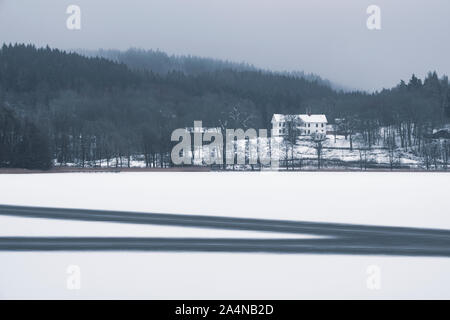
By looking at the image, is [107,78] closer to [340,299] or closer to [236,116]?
[236,116]

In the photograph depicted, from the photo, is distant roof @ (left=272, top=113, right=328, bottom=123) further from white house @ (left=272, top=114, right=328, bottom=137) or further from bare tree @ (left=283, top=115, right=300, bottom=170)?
bare tree @ (left=283, top=115, right=300, bottom=170)

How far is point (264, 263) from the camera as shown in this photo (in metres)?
10.2

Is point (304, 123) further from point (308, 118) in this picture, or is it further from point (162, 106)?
point (162, 106)

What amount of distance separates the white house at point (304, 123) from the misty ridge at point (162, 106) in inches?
116

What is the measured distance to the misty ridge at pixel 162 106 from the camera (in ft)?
298

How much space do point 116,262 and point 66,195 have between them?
17712 mm

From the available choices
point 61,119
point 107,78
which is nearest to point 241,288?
point 61,119

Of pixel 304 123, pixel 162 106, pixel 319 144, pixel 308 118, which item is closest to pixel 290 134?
pixel 304 123

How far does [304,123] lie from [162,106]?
3433cm

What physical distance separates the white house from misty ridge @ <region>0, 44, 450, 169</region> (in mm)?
2954

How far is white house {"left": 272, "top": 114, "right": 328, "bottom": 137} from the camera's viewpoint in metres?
110

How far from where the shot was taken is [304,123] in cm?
11200

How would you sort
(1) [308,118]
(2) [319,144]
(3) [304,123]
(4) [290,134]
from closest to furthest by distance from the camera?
(2) [319,144] < (4) [290,134] < (3) [304,123] < (1) [308,118]

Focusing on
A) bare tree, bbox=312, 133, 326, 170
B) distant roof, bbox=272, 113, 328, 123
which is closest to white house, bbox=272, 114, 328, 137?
distant roof, bbox=272, 113, 328, 123
